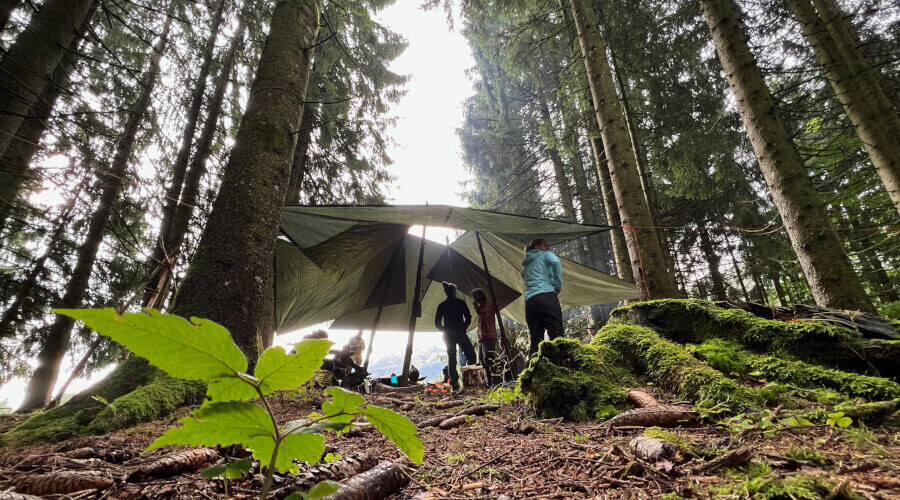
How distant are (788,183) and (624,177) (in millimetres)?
1469

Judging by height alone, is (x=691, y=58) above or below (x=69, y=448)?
above

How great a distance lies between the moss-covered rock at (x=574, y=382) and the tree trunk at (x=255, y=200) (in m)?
1.67

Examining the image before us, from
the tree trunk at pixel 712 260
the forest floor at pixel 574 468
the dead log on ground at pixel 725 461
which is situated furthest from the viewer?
the tree trunk at pixel 712 260

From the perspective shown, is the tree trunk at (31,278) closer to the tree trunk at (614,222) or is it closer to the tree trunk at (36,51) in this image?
the tree trunk at (36,51)

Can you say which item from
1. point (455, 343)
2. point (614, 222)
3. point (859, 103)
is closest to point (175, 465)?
point (455, 343)

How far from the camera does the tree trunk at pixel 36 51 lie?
281 centimetres

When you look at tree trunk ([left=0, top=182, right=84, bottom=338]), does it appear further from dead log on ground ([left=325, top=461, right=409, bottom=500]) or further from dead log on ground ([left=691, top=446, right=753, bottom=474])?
dead log on ground ([left=691, top=446, right=753, bottom=474])

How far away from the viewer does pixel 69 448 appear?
1.30m

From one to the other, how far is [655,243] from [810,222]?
49.1 inches

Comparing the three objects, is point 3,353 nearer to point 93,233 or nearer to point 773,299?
point 93,233

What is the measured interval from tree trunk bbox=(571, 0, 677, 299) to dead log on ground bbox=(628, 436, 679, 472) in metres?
3.09

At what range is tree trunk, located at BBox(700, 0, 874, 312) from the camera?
9.32ft

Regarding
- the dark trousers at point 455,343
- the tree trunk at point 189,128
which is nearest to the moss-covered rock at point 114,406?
the dark trousers at point 455,343

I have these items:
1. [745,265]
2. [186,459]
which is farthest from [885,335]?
[745,265]
